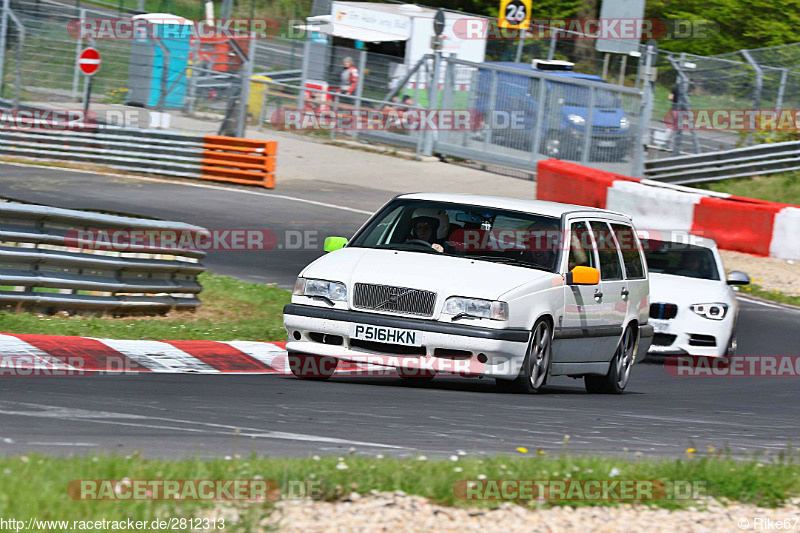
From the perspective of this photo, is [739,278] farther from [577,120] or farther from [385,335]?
[577,120]

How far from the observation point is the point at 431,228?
930 cm

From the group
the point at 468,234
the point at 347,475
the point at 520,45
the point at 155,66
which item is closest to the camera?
the point at 347,475

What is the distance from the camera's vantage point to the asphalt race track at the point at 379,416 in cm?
579

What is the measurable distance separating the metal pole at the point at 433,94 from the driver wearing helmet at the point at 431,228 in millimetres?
19535

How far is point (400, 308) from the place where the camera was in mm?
8375

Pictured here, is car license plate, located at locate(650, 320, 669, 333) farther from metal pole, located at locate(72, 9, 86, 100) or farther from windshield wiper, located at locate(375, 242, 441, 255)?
metal pole, located at locate(72, 9, 86, 100)

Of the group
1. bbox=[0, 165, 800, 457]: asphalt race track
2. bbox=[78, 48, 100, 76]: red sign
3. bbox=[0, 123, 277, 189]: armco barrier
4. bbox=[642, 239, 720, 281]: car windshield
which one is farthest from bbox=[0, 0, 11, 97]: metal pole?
bbox=[0, 165, 800, 457]: asphalt race track

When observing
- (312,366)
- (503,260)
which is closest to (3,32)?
(312,366)

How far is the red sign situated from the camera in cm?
2639

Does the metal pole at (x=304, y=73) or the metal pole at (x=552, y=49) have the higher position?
the metal pole at (x=552, y=49)

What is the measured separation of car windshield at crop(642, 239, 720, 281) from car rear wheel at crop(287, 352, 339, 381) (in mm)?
5611

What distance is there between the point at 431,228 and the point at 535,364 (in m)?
1.33

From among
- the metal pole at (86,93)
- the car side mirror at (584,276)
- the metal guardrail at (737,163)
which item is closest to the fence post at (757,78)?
the metal guardrail at (737,163)

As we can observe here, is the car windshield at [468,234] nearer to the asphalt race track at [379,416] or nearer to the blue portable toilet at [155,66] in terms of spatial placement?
the asphalt race track at [379,416]
